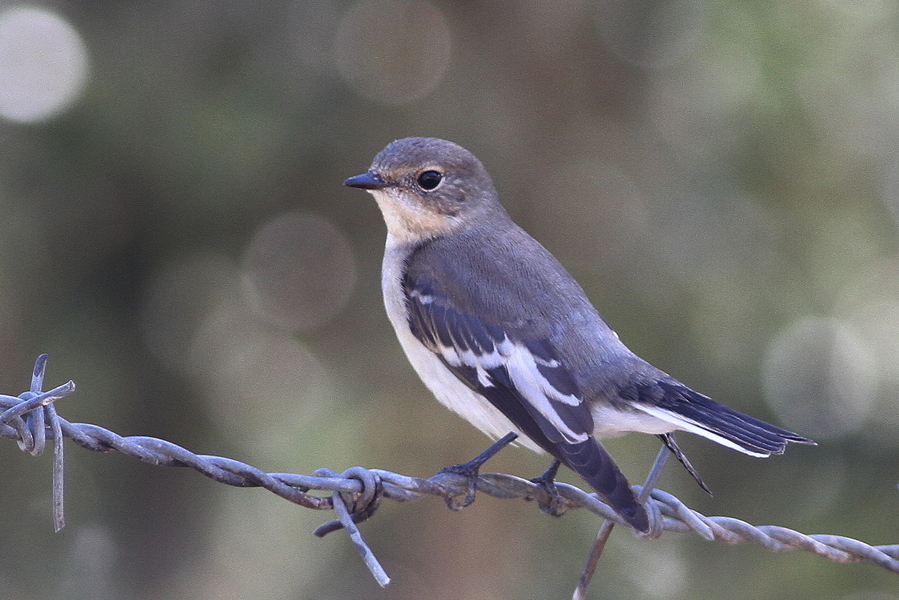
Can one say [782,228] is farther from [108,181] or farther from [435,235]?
[108,181]

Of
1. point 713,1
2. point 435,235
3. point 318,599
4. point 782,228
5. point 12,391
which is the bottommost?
point 318,599

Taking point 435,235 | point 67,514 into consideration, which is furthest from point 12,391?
point 435,235

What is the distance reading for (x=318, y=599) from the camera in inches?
273

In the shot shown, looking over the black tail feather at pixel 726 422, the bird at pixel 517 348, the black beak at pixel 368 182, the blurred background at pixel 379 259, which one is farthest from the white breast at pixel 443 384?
the blurred background at pixel 379 259

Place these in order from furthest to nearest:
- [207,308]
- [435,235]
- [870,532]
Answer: [207,308] → [870,532] → [435,235]

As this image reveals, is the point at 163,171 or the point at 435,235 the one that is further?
the point at 163,171

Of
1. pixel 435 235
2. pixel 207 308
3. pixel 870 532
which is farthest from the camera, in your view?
pixel 207 308

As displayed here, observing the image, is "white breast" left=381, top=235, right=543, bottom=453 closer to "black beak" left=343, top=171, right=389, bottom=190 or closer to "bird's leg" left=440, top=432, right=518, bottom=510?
"bird's leg" left=440, top=432, right=518, bottom=510

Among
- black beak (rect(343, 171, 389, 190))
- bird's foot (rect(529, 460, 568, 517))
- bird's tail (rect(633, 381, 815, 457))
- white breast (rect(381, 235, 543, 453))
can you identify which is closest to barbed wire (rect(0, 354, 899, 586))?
bird's foot (rect(529, 460, 568, 517))

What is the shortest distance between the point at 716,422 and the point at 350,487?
51.5 inches

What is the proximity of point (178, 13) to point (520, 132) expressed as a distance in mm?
2445

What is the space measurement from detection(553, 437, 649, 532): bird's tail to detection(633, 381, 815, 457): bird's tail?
0.97 feet

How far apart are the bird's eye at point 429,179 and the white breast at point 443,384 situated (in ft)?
1.53

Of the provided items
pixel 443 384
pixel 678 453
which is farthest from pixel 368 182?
pixel 678 453
